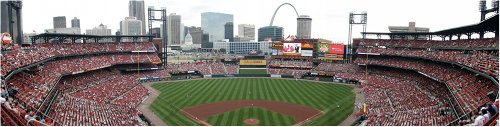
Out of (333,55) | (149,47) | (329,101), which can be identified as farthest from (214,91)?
(333,55)

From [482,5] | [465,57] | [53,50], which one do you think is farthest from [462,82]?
[53,50]

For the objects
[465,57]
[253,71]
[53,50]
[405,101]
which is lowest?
A: [405,101]

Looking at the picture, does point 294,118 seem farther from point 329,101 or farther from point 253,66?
point 253,66

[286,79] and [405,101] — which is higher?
[405,101]

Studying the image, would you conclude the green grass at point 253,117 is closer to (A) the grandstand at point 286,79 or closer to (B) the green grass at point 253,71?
(A) the grandstand at point 286,79

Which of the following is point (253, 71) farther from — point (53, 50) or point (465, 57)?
point (465, 57)

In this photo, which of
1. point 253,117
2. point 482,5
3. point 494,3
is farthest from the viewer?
point 482,5

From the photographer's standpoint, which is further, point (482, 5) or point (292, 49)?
point (292, 49)
